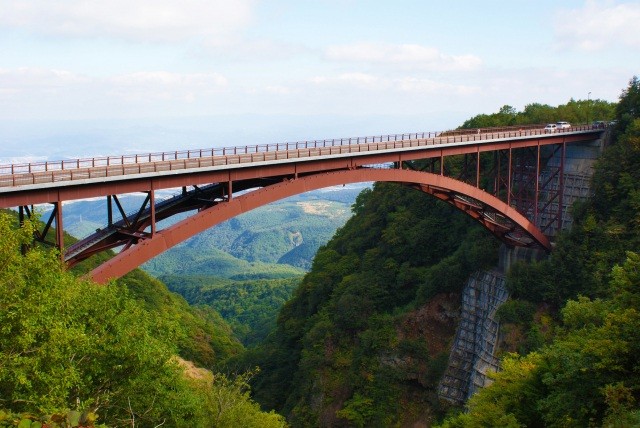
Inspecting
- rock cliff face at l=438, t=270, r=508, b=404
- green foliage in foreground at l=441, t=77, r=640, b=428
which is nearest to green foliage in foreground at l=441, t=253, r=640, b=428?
green foliage in foreground at l=441, t=77, r=640, b=428

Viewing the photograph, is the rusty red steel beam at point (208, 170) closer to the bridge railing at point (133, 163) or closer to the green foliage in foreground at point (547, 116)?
the bridge railing at point (133, 163)

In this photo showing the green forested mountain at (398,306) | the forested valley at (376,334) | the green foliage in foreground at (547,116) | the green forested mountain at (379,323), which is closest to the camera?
the forested valley at (376,334)

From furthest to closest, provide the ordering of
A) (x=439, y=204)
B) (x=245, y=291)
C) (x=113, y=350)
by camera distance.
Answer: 1. (x=245, y=291)
2. (x=439, y=204)
3. (x=113, y=350)

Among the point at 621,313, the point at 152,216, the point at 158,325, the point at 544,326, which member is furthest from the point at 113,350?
the point at 544,326

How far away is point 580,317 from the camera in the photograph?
27125 mm

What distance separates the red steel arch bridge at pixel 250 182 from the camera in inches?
872

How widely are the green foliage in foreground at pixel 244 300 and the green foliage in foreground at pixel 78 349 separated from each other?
3011 inches

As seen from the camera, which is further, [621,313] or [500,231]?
[500,231]

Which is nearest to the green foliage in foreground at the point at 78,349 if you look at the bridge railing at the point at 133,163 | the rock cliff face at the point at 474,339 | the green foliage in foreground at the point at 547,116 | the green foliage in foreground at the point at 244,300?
the bridge railing at the point at 133,163

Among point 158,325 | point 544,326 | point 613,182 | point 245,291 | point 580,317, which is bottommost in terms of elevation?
point 245,291

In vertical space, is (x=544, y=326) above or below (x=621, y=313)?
below

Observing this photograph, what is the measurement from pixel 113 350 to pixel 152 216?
6821mm

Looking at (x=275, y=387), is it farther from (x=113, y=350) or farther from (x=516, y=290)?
(x=113, y=350)

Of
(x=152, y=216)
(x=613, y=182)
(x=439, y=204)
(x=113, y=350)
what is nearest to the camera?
(x=113, y=350)
